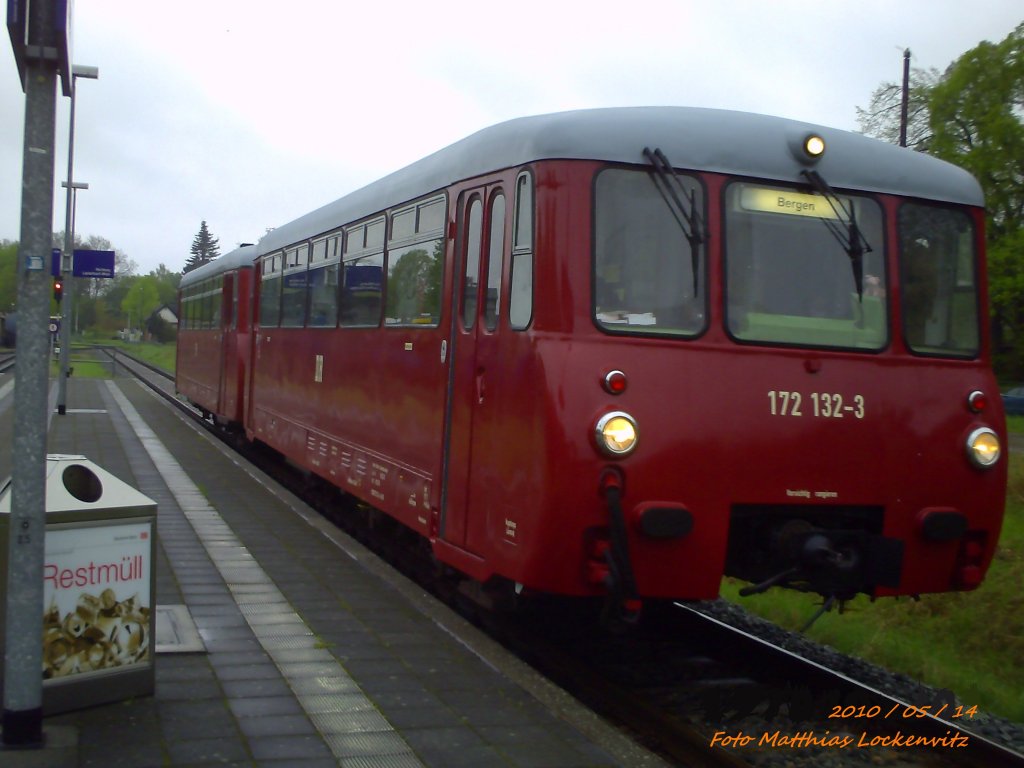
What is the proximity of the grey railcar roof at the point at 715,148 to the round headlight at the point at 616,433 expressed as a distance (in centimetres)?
139

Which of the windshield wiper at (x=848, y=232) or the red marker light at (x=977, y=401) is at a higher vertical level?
the windshield wiper at (x=848, y=232)

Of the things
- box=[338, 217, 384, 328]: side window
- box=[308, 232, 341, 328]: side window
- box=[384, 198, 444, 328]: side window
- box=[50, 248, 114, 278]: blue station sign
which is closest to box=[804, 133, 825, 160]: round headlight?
box=[384, 198, 444, 328]: side window

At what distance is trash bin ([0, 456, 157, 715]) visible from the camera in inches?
202

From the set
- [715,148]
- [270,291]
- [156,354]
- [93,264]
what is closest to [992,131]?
[93,264]

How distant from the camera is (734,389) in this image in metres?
6.21

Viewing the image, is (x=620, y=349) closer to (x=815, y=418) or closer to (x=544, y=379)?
(x=544, y=379)

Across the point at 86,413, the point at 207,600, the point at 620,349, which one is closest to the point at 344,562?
the point at 207,600

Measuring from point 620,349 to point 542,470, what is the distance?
0.73 metres

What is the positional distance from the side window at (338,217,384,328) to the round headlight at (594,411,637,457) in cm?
381

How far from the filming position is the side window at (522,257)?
6.38 metres

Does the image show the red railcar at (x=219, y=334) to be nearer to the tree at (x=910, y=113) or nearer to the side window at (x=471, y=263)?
the side window at (x=471, y=263)

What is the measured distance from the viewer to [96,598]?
5.27 m

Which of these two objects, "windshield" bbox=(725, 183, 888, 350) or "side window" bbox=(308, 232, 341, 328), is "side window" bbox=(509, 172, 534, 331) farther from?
"side window" bbox=(308, 232, 341, 328)

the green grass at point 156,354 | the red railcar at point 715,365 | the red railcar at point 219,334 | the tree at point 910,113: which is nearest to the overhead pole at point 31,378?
the red railcar at point 715,365
